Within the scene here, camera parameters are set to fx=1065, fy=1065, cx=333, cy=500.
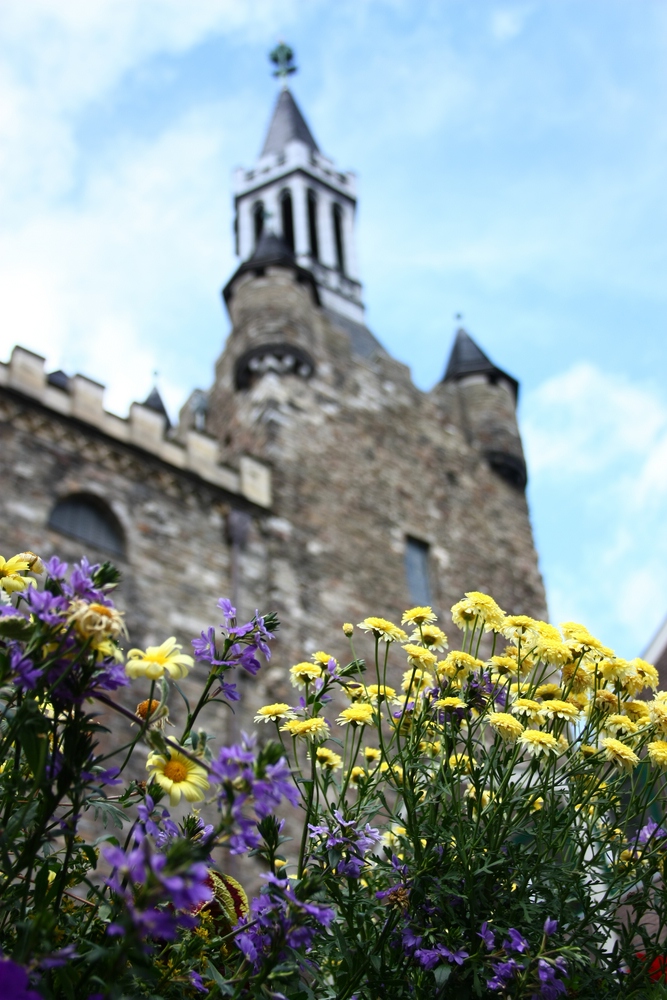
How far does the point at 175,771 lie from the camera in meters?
2.57

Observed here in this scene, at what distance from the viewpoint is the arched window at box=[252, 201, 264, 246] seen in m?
22.8

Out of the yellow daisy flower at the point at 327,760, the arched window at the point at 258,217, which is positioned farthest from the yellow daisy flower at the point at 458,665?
the arched window at the point at 258,217

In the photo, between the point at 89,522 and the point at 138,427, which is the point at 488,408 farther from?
the point at 89,522

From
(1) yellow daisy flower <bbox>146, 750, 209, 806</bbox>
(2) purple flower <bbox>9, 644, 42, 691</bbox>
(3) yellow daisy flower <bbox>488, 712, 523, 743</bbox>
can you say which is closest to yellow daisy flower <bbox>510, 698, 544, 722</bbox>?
(3) yellow daisy flower <bbox>488, 712, 523, 743</bbox>

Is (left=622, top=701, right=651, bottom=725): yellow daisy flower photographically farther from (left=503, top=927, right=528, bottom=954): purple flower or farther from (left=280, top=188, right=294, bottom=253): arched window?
(left=280, top=188, right=294, bottom=253): arched window

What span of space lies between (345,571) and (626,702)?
9.39 metres

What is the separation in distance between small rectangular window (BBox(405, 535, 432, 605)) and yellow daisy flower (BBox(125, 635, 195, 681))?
36.7ft

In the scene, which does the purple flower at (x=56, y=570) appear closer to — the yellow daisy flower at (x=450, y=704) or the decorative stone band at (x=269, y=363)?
the yellow daisy flower at (x=450, y=704)

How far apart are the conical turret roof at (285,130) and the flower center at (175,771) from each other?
2333 centimetres

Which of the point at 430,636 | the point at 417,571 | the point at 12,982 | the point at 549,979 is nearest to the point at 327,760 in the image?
the point at 430,636

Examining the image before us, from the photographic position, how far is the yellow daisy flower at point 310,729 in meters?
3.12

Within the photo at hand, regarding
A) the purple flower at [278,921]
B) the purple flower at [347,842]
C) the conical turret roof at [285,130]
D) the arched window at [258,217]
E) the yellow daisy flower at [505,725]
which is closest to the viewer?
the purple flower at [278,921]

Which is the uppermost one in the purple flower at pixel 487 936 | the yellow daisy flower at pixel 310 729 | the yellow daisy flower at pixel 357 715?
the yellow daisy flower at pixel 357 715

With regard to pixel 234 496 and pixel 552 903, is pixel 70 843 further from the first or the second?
pixel 234 496
